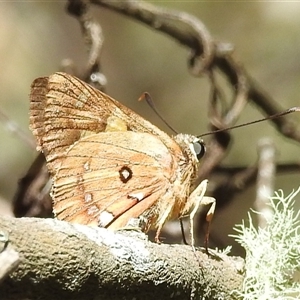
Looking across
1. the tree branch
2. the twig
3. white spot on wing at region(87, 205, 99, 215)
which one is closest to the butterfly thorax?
white spot on wing at region(87, 205, 99, 215)

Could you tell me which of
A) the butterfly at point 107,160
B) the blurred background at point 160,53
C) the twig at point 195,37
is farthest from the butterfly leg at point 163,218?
the blurred background at point 160,53

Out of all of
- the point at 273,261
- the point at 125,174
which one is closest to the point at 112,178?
the point at 125,174

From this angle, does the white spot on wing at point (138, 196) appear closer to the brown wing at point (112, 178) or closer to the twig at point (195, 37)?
the brown wing at point (112, 178)

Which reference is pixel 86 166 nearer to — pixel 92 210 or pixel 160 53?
pixel 92 210

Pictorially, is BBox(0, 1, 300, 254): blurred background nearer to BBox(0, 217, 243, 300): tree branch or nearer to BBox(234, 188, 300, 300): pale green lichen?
BBox(234, 188, 300, 300): pale green lichen

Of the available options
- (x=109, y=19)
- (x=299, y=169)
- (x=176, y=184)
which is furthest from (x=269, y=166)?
(x=109, y=19)

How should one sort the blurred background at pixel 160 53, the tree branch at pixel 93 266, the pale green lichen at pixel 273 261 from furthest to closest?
the blurred background at pixel 160 53 → the pale green lichen at pixel 273 261 → the tree branch at pixel 93 266
